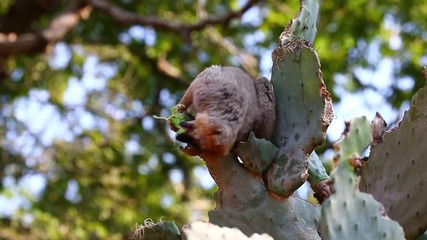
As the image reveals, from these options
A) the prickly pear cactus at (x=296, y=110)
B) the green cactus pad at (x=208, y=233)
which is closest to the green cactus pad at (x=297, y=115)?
the prickly pear cactus at (x=296, y=110)

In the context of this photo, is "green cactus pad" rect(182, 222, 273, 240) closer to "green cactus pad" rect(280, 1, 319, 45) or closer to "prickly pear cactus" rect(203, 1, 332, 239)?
"prickly pear cactus" rect(203, 1, 332, 239)

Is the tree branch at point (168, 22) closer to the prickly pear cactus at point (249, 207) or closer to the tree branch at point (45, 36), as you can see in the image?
the tree branch at point (45, 36)

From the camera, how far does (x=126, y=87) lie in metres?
8.78

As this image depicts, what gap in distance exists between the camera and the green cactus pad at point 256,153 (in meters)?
1.69

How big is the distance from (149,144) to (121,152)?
364mm

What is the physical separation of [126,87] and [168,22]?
1876 mm

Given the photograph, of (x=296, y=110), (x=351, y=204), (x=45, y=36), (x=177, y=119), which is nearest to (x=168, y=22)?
(x=45, y=36)

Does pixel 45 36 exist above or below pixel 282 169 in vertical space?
below

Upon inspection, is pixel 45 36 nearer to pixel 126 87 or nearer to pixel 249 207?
pixel 126 87

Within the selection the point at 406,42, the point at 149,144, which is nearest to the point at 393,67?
the point at 406,42

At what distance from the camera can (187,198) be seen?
9195 millimetres

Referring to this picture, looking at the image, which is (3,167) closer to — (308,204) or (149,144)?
(149,144)

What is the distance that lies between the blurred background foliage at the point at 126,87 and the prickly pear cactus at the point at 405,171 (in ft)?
19.2

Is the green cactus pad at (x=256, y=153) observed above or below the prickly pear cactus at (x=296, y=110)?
below
